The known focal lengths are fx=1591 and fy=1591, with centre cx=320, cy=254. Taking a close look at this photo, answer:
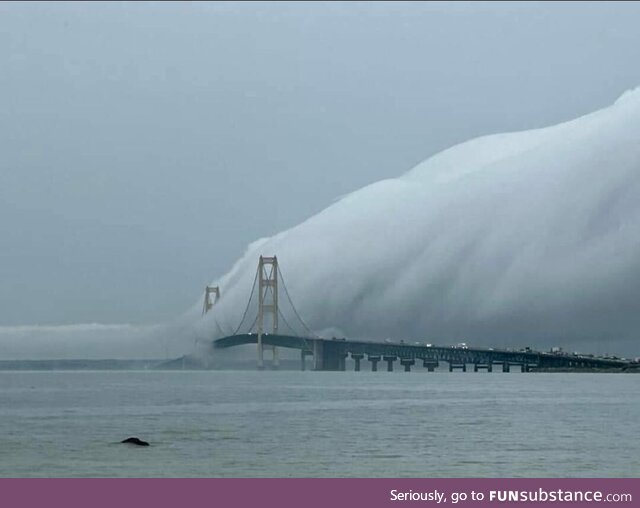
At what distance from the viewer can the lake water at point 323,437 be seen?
42625 millimetres

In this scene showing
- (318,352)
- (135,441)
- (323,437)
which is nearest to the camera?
(135,441)

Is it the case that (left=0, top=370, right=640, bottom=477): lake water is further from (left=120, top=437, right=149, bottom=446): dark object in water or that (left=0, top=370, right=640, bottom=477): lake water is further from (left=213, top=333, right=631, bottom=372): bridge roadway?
(left=213, top=333, right=631, bottom=372): bridge roadway

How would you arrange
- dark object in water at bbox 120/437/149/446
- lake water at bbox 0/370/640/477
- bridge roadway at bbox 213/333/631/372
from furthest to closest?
bridge roadway at bbox 213/333/631/372 < dark object in water at bbox 120/437/149/446 < lake water at bbox 0/370/640/477

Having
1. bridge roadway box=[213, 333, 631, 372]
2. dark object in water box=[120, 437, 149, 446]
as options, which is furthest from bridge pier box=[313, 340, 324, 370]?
dark object in water box=[120, 437, 149, 446]

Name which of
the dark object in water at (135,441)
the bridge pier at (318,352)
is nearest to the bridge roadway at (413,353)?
the bridge pier at (318,352)

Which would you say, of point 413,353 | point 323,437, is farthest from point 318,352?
point 323,437

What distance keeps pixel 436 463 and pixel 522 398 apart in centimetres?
4919

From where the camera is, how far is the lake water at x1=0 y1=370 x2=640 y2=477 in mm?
42625

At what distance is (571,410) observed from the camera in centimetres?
7525

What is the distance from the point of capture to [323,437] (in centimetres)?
5412

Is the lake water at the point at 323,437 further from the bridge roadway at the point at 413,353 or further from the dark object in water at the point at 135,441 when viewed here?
the bridge roadway at the point at 413,353

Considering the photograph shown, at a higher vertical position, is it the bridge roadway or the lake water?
the bridge roadway

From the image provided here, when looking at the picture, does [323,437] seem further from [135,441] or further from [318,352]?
[318,352]
